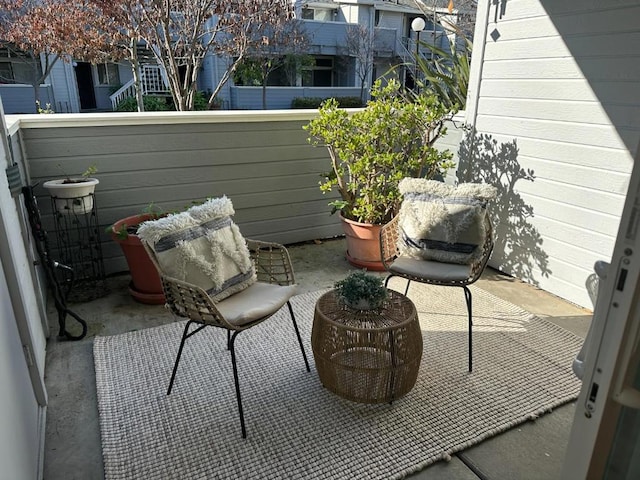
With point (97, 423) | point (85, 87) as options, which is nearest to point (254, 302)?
point (97, 423)

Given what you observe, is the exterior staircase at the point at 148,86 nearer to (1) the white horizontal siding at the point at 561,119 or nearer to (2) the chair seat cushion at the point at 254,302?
(1) the white horizontal siding at the point at 561,119

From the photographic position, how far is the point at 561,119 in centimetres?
292

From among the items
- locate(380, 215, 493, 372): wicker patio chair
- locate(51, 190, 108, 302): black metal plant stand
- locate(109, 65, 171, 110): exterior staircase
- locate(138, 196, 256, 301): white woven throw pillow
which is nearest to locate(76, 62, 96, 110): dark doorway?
locate(109, 65, 171, 110): exterior staircase

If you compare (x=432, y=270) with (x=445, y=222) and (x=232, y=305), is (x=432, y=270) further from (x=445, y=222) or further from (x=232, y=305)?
(x=232, y=305)

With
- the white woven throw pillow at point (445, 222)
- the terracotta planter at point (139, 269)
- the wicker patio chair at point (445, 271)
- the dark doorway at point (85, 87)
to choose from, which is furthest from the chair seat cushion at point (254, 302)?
the dark doorway at point (85, 87)

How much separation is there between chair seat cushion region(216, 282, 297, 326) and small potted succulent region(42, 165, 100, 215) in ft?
4.64

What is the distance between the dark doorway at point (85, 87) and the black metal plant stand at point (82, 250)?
10868mm

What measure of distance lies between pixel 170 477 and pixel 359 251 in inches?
89.1

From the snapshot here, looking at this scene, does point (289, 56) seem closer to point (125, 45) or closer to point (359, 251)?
point (125, 45)

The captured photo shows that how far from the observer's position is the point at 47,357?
2471mm

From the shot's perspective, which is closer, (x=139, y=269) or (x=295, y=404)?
(x=295, y=404)

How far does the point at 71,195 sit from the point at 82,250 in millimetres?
610

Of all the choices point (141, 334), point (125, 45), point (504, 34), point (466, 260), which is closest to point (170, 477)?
point (141, 334)

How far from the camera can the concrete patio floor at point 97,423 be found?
1.77 meters
